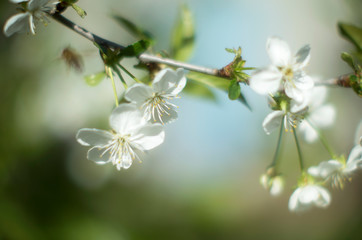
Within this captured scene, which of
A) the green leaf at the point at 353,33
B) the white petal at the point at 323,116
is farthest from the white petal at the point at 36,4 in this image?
the white petal at the point at 323,116

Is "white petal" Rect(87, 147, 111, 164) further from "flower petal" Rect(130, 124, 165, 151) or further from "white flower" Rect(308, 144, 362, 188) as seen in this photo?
"white flower" Rect(308, 144, 362, 188)

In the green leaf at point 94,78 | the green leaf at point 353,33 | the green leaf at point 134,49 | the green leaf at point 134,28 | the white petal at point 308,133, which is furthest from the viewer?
the white petal at point 308,133

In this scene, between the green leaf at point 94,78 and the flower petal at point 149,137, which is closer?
the flower petal at point 149,137

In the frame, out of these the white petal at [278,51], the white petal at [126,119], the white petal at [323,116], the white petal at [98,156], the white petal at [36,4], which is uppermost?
the white petal at [323,116]

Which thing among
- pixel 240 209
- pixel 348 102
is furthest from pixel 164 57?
pixel 240 209

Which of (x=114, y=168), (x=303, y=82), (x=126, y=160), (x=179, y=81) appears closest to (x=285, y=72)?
(x=303, y=82)

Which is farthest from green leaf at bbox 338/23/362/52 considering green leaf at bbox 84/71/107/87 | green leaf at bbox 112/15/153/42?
green leaf at bbox 84/71/107/87

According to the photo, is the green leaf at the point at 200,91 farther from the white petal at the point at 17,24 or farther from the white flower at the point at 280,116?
the white petal at the point at 17,24
